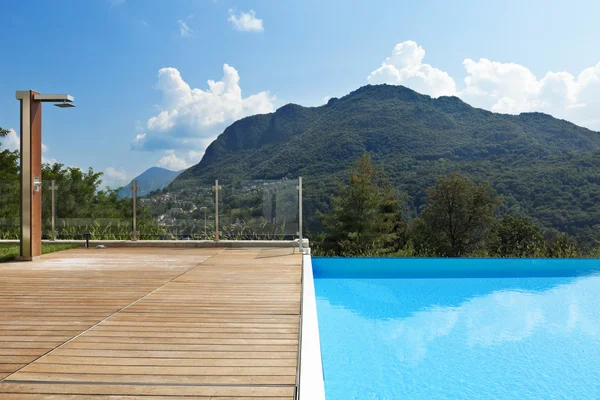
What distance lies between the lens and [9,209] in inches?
323

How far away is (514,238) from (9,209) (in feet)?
40.6

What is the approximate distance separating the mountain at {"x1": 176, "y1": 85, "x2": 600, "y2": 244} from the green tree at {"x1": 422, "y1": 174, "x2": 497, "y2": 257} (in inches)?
206

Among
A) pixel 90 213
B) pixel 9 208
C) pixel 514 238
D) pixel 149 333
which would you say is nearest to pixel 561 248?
pixel 514 238

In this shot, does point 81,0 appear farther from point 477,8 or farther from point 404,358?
point 404,358

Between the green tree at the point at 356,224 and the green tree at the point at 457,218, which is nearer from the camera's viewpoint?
the green tree at the point at 356,224

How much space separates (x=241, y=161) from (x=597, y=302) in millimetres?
29311

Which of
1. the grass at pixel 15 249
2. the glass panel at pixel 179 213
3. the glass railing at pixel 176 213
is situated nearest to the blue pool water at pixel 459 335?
the glass railing at pixel 176 213

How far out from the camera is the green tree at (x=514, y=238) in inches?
488

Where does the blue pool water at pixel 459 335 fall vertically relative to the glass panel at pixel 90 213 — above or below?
below

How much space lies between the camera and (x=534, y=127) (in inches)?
1255

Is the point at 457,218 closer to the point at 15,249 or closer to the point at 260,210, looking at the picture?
the point at 260,210

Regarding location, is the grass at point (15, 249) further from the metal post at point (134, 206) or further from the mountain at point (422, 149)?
the mountain at point (422, 149)

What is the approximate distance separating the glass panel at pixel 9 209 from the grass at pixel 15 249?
462 mm

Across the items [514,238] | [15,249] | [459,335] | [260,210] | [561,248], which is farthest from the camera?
[514,238]
